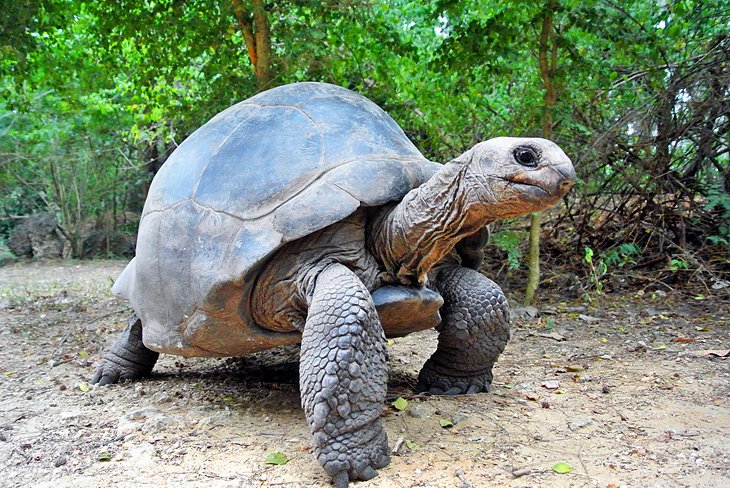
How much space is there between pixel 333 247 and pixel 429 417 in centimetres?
89

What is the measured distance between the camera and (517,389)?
146 inches

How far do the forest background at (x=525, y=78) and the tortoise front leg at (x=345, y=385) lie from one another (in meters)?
3.14

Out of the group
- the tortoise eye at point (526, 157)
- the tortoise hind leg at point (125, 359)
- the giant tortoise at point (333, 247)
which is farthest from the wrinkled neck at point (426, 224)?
the tortoise hind leg at point (125, 359)

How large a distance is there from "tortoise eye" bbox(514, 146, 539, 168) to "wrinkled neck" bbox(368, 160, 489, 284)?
0.21 meters

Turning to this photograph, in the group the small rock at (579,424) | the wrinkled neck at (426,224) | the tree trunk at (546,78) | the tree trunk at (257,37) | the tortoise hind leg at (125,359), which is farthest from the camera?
the tree trunk at (257,37)

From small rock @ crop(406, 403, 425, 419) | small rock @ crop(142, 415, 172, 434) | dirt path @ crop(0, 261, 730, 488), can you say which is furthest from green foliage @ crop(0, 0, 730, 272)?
small rock @ crop(142, 415, 172, 434)

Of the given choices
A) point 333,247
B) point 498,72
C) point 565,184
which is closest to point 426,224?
point 333,247

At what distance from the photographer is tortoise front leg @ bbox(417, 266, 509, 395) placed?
339 centimetres

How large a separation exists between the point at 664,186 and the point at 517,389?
349 centimetres

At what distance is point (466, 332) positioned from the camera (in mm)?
3402

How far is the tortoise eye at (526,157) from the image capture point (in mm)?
2494

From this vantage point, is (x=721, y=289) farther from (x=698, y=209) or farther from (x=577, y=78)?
(x=577, y=78)

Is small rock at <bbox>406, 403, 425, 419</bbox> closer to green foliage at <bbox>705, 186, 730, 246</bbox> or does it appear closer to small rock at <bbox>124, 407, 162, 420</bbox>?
small rock at <bbox>124, 407, 162, 420</bbox>

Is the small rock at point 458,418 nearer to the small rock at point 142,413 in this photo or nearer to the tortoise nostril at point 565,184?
the tortoise nostril at point 565,184
